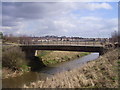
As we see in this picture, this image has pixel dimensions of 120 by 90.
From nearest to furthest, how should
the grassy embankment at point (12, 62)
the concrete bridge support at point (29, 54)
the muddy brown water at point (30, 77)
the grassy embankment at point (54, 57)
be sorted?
the muddy brown water at point (30, 77)
the grassy embankment at point (12, 62)
the concrete bridge support at point (29, 54)
the grassy embankment at point (54, 57)

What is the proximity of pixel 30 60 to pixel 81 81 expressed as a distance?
3574cm

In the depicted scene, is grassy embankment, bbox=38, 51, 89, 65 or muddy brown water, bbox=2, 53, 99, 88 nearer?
muddy brown water, bbox=2, 53, 99, 88

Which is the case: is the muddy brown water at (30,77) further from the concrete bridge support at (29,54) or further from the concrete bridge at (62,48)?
the concrete bridge support at (29,54)

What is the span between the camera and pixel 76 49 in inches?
2088

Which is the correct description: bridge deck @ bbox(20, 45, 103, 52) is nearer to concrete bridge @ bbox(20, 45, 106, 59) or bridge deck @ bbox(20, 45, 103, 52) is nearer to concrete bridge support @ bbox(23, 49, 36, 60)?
concrete bridge @ bbox(20, 45, 106, 59)

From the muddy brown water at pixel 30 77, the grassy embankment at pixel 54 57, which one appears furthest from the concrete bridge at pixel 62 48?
the muddy brown water at pixel 30 77

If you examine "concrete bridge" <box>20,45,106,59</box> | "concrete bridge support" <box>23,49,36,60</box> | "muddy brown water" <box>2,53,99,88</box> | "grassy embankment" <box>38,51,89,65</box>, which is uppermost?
"concrete bridge" <box>20,45,106,59</box>

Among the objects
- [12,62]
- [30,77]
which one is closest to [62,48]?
[12,62]

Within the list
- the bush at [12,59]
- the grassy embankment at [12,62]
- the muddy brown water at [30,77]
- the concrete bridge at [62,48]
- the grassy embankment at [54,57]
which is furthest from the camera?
the grassy embankment at [54,57]

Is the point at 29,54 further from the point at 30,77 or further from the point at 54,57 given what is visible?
the point at 30,77

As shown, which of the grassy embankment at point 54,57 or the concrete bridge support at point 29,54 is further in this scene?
the grassy embankment at point 54,57

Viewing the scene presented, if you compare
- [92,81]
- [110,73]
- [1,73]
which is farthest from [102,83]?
[1,73]

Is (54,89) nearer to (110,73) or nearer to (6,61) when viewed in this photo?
(110,73)

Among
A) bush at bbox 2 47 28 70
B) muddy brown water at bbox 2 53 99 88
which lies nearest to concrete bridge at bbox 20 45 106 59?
muddy brown water at bbox 2 53 99 88
